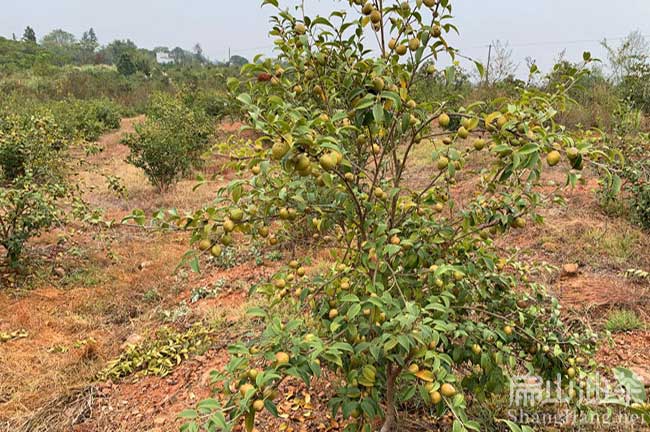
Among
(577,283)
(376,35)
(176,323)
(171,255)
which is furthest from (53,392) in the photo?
(577,283)

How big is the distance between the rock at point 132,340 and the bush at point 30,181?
4.73 feet

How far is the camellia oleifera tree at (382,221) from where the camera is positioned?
3.51 feet

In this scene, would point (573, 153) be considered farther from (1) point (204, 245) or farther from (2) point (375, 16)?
(1) point (204, 245)

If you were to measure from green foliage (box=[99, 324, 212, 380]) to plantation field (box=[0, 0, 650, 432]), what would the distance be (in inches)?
0.6

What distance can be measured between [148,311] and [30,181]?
159cm

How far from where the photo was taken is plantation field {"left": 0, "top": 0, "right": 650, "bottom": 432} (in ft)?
3.67

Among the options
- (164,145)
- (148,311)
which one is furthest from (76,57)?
(148,311)

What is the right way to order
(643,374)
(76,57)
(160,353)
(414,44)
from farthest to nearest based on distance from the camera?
(76,57) → (160,353) → (643,374) → (414,44)

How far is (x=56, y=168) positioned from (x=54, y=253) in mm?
893

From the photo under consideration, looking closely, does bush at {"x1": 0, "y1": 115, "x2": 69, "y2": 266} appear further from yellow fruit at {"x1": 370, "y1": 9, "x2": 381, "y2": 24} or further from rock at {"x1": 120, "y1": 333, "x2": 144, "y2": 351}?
yellow fruit at {"x1": 370, "y1": 9, "x2": 381, "y2": 24}

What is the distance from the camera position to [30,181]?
372 cm

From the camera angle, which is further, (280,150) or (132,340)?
(132,340)

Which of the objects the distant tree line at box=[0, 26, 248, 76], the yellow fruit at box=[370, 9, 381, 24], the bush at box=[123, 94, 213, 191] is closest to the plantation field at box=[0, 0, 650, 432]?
the yellow fruit at box=[370, 9, 381, 24]

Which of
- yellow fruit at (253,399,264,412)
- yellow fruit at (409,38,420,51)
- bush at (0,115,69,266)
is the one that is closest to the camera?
yellow fruit at (253,399,264,412)
